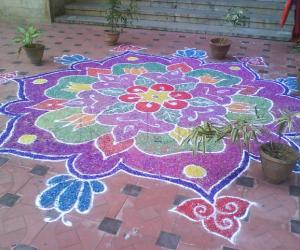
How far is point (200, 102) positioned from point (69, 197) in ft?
6.68

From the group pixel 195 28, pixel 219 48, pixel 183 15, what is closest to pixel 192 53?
pixel 219 48

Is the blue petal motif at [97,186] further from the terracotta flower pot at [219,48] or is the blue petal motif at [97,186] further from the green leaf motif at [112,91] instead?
the terracotta flower pot at [219,48]

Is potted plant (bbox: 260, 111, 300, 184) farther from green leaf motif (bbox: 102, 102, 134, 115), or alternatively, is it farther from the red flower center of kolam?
green leaf motif (bbox: 102, 102, 134, 115)

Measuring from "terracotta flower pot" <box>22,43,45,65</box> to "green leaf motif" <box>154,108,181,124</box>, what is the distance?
90.6 inches

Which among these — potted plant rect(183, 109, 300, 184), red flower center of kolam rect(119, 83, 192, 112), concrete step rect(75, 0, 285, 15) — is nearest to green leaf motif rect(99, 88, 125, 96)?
red flower center of kolam rect(119, 83, 192, 112)

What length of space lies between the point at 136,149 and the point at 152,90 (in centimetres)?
136

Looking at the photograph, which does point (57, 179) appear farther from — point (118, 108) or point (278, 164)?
point (278, 164)

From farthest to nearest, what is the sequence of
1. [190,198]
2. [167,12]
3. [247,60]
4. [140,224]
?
[167,12]
[247,60]
[190,198]
[140,224]

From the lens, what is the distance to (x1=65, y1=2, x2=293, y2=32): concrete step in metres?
6.59

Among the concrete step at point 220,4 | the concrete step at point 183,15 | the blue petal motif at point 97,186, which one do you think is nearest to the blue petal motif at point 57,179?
the blue petal motif at point 97,186

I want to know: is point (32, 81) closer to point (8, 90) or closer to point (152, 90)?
point (8, 90)

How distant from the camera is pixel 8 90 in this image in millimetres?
4137

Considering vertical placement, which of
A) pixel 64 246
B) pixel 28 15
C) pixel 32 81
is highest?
pixel 28 15

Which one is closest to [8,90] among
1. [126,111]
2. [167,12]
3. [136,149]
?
[126,111]
